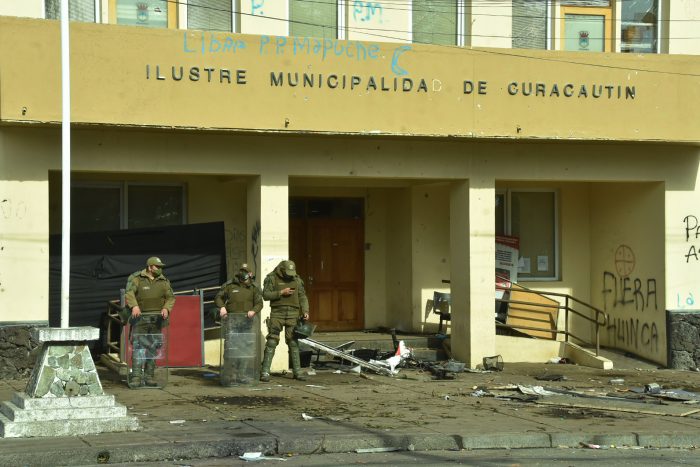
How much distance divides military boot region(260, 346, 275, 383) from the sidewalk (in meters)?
0.19

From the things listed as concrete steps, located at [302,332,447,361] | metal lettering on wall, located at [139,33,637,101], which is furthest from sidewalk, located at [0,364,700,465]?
metal lettering on wall, located at [139,33,637,101]

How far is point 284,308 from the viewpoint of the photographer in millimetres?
14930

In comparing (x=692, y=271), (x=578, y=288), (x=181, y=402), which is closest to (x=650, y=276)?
(x=692, y=271)

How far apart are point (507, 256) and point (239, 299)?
660 cm

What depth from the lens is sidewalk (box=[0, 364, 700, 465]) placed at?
980cm

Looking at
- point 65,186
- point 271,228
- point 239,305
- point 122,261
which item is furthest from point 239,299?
point 65,186

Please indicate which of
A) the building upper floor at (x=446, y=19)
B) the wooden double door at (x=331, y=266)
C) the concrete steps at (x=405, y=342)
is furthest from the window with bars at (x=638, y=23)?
the concrete steps at (x=405, y=342)

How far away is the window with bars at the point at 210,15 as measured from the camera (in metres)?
16.1

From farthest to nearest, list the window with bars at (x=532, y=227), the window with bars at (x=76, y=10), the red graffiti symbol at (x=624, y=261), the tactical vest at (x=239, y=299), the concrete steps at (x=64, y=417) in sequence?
the window with bars at (x=532, y=227)
the red graffiti symbol at (x=624, y=261)
the window with bars at (x=76, y=10)
the tactical vest at (x=239, y=299)
the concrete steps at (x=64, y=417)

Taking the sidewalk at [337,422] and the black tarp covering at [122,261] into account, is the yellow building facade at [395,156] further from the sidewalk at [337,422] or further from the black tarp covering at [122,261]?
the sidewalk at [337,422]

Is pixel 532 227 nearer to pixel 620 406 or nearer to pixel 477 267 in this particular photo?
pixel 477 267

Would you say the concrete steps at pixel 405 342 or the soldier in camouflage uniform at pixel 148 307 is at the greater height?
the soldier in camouflage uniform at pixel 148 307

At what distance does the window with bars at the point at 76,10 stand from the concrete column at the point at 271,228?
352 centimetres

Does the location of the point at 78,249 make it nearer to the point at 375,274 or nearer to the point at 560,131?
the point at 375,274
